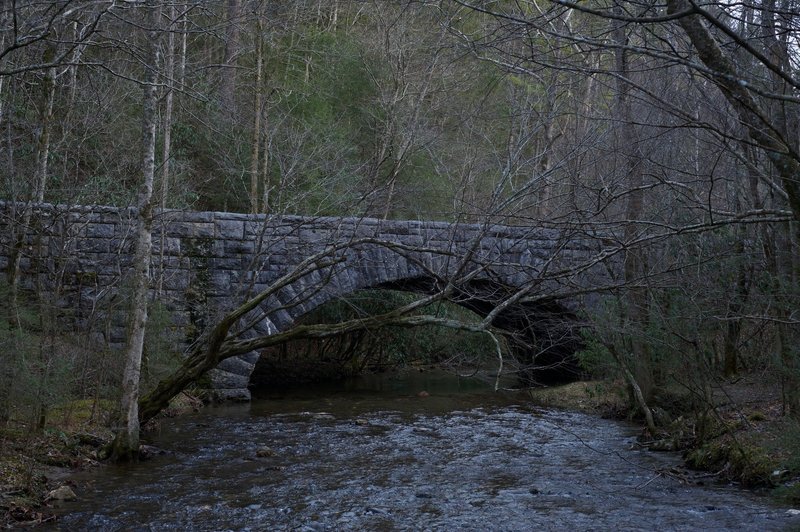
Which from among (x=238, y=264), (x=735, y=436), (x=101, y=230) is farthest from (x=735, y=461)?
(x=101, y=230)

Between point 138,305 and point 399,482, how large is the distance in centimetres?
266

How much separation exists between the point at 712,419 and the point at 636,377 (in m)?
1.86

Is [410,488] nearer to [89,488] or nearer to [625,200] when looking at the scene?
[89,488]

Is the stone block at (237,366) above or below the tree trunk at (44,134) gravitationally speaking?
below

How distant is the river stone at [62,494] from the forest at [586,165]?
35.6 inches

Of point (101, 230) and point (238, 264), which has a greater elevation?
point (101, 230)

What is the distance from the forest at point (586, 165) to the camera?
4.34 m

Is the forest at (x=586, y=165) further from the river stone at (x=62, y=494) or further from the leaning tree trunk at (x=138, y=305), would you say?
the river stone at (x=62, y=494)

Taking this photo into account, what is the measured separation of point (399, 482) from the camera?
7.18m

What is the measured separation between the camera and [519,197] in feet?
25.2

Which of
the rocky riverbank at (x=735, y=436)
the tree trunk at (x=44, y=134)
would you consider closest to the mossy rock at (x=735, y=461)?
the rocky riverbank at (x=735, y=436)

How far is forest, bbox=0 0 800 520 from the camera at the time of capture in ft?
14.3

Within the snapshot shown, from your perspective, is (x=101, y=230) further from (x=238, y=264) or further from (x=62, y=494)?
(x=62, y=494)

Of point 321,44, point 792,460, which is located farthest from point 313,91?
point 792,460
